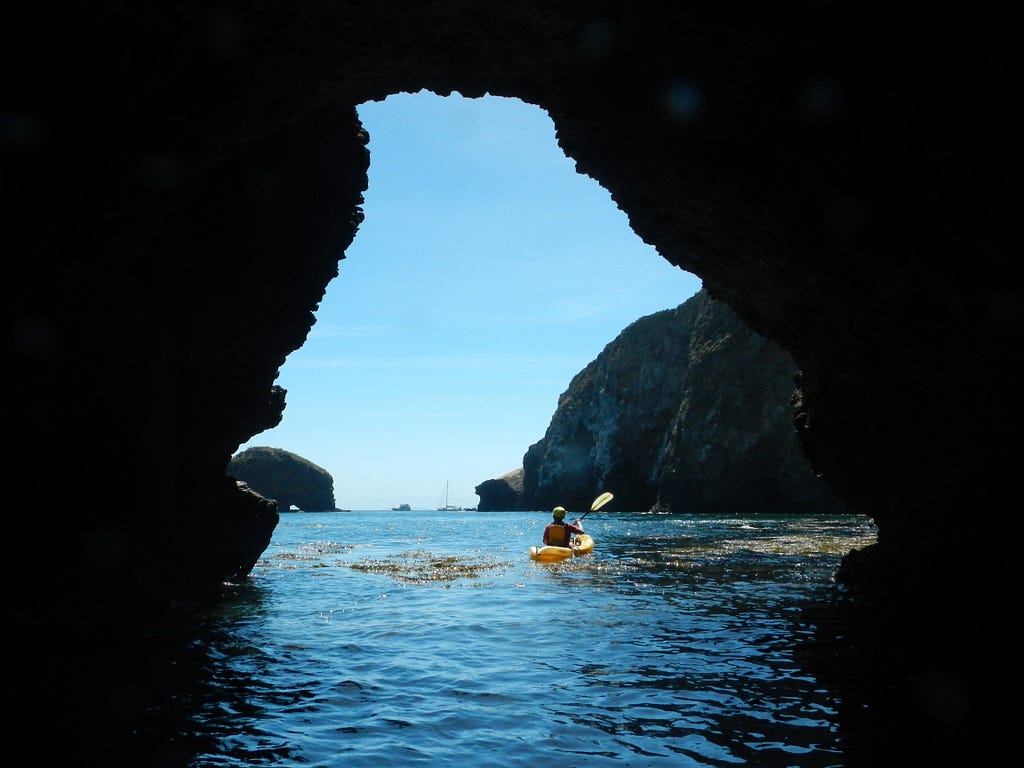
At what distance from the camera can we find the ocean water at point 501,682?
6.32 m

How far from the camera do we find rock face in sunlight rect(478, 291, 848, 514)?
63.8 m

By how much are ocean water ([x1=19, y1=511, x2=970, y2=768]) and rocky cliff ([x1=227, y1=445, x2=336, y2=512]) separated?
367ft

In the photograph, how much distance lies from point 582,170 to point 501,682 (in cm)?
965

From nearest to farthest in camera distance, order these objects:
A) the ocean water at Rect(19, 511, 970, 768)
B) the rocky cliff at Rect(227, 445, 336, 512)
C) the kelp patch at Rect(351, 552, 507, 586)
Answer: the ocean water at Rect(19, 511, 970, 768) < the kelp patch at Rect(351, 552, 507, 586) < the rocky cliff at Rect(227, 445, 336, 512)

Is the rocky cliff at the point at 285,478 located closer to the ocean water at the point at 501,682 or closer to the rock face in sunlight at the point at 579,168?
the rock face in sunlight at the point at 579,168

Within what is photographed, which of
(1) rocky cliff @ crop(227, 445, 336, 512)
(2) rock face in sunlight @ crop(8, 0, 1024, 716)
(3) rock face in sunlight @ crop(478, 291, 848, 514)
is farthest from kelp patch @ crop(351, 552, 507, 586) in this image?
(1) rocky cliff @ crop(227, 445, 336, 512)

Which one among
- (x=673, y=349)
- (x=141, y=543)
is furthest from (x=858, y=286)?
(x=673, y=349)

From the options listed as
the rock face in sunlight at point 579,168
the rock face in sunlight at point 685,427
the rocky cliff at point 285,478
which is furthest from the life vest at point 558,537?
the rocky cliff at point 285,478

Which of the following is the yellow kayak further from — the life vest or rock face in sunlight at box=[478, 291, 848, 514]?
rock face in sunlight at box=[478, 291, 848, 514]

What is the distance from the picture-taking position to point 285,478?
12681cm

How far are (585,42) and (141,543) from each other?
1284 cm

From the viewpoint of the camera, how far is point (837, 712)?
7133mm

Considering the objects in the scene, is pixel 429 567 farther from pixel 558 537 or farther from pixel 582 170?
pixel 582 170

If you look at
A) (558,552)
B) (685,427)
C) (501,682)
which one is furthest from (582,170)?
(685,427)
